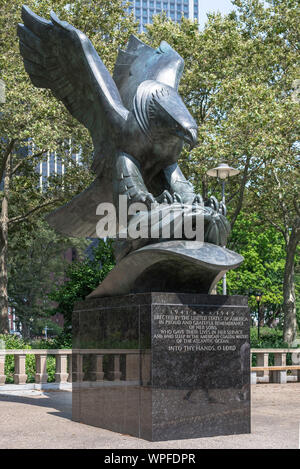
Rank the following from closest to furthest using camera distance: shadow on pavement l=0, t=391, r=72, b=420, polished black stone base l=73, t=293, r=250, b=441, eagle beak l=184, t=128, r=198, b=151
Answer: polished black stone base l=73, t=293, r=250, b=441 → eagle beak l=184, t=128, r=198, b=151 → shadow on pavement l=0, t=391, r=72, b=420

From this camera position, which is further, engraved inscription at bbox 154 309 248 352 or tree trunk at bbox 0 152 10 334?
tree trunk at bbox 0 152 10 334

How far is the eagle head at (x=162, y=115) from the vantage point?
7.84 m

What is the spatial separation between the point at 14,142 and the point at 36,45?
1260cm

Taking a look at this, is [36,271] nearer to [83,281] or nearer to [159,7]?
[83,281]

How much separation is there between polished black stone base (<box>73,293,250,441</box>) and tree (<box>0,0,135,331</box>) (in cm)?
1220

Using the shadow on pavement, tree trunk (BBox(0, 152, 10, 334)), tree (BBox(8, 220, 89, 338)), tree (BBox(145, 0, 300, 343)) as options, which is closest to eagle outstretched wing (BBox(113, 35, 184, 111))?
the shadow on pavement

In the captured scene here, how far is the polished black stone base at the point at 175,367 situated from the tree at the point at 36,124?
1220cm

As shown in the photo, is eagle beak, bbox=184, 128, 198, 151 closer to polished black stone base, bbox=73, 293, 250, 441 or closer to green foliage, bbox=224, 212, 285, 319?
polished black stone base, bbox=73, 293, 250, 441

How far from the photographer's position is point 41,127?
59.9ft

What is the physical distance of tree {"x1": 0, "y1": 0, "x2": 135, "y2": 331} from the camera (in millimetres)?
18688

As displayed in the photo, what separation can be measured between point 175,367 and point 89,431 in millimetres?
1496

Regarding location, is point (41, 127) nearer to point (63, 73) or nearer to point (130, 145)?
point (63, 73)

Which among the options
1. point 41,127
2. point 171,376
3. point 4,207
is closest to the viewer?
point 171,376

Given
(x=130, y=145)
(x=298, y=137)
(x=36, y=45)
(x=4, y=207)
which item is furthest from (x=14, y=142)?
(x=130, y=145)
